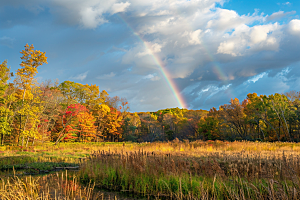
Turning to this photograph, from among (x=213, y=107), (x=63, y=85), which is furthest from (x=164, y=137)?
(x=63, y=85)

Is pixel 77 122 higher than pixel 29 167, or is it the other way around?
pixel 77 122

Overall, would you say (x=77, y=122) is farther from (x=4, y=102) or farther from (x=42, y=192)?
(x=42, y=192)

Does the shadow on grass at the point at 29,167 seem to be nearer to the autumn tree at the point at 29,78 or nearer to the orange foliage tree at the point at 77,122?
the autumn tree at the point at 29,78

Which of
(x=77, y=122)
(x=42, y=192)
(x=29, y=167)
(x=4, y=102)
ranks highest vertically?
(x=4, y=102)

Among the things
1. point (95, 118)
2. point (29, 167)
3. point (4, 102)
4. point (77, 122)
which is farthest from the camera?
point (95, 118)

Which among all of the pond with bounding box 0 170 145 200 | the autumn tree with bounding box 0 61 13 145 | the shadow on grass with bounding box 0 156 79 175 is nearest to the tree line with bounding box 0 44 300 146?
the autumn tree with bounding box 0 61 13 145

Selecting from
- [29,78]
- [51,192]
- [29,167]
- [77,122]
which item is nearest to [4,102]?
[29,78]

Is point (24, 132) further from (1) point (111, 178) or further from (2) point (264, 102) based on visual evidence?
(2) point (264, 102)

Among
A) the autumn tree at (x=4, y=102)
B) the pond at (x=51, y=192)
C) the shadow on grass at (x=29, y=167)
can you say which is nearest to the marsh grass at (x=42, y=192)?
the pond at (x=51, y=192)

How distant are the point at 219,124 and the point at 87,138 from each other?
27.9 m

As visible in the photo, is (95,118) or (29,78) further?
(95,118)

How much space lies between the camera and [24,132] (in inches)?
961

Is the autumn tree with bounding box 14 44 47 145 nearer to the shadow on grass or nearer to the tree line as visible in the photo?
the tree line

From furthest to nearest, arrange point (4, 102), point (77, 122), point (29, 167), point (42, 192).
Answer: point (77, 122) → point (4, 102) → point (29, 167) → point (42, 192)
